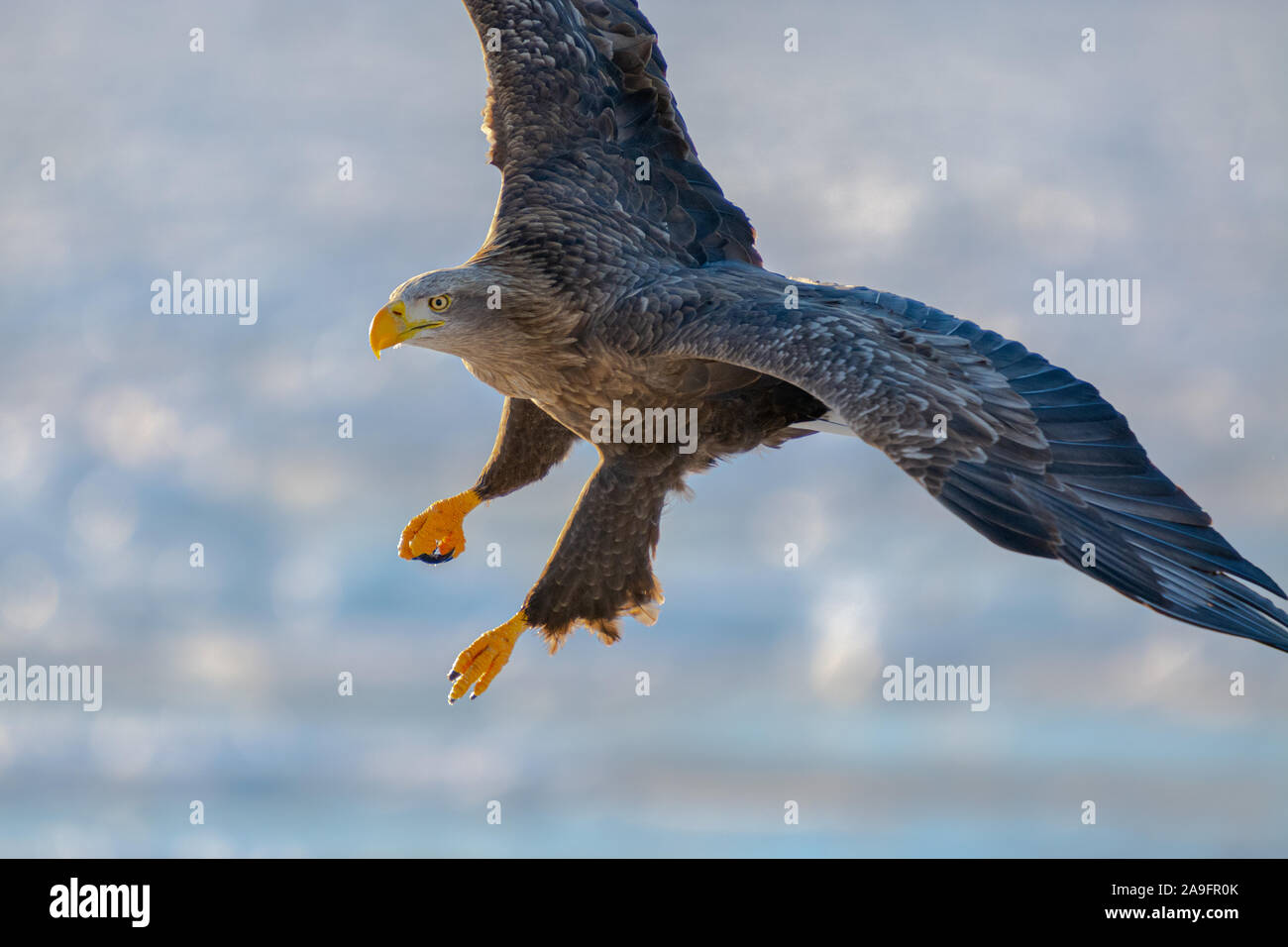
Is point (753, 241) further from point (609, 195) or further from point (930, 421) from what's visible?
point (930, 421)

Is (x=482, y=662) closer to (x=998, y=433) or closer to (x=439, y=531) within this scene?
(x=439, y=531)

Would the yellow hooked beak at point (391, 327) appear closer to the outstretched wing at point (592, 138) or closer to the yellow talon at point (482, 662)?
the outstretched wing at point (592, 138)

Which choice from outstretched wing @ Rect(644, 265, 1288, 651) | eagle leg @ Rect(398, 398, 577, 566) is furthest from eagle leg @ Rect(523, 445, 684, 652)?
outstretched wing @ Rect(644, 265, 1288, 651)

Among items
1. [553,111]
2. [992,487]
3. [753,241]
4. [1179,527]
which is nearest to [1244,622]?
A: [1179,527]

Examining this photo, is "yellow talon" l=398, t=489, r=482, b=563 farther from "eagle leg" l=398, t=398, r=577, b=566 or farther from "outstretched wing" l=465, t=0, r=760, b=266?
"outstretched wing" l=465, t=0, r=760, b=266

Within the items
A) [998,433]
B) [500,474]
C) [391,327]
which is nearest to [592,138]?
[391,327]

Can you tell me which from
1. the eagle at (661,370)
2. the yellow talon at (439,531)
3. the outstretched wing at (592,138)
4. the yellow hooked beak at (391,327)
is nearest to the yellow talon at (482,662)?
the eagle at (661,370)
